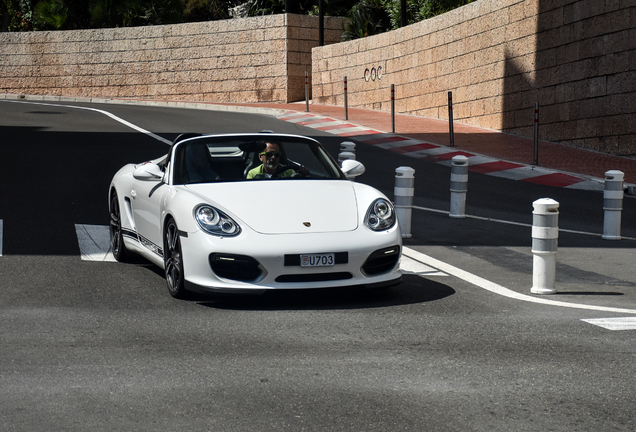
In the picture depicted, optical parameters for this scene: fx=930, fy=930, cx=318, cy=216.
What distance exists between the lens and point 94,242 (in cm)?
919

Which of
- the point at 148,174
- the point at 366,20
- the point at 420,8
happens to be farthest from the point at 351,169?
the point at 420,8

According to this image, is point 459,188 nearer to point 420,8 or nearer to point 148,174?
point 148,174

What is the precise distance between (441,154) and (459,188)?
22.5ft

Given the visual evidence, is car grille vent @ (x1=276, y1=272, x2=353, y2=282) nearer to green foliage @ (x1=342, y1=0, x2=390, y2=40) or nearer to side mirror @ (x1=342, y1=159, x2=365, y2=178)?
side mirror @ (x1=342, y1=159, x2=365, y2=178)

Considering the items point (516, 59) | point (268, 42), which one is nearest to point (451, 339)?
point (516, 59)

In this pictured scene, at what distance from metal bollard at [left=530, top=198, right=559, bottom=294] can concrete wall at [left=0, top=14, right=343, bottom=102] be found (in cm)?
2663

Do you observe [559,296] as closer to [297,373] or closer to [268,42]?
[297,373]

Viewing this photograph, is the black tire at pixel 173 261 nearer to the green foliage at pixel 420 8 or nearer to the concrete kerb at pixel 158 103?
the concrete kerb at pixel 158 103

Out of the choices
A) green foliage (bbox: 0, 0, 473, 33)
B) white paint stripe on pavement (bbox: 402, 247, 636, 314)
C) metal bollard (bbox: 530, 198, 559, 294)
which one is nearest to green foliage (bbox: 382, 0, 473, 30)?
green foliage (bbox: 0, 0, 473, 33)

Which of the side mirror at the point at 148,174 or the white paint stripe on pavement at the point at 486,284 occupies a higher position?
the side mirror at the point at 148,174

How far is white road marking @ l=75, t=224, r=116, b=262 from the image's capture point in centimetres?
852

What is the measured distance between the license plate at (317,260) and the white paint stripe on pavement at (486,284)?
4.85 feet

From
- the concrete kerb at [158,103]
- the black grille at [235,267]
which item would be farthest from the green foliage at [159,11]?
the black grille at [235,267]

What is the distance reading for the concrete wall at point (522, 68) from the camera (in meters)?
18.2
